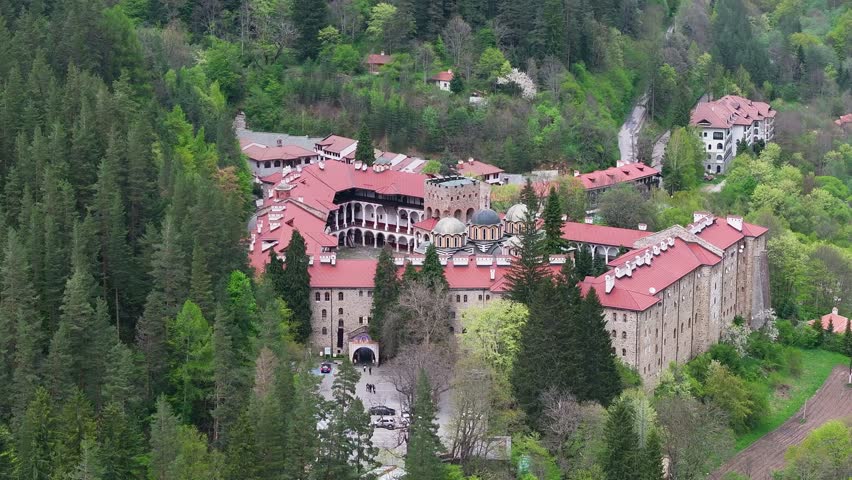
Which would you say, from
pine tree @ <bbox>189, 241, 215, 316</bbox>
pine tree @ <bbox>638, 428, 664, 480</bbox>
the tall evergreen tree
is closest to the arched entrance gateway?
pine tree @ <bbox>189, 241, 215, 316</bbox>

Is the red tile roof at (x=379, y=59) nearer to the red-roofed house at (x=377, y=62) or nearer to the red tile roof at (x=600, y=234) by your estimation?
the red-roofed house at (x=377, y=62)

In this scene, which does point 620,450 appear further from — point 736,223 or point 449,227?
point 736,223

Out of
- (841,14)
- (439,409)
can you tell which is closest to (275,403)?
(439,409)

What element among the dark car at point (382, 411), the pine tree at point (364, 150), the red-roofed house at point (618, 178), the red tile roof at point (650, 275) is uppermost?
the pine tree at point (364, 150)

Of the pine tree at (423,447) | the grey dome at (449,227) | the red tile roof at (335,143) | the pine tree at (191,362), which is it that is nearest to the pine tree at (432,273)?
the grey dome at (449,227)

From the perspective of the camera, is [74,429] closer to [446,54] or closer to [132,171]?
[132,171]

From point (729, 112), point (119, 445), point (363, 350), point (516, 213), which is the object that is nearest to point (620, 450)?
point (363, 350)

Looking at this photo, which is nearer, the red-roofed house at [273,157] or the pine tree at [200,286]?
the pine tree at [200,286]
